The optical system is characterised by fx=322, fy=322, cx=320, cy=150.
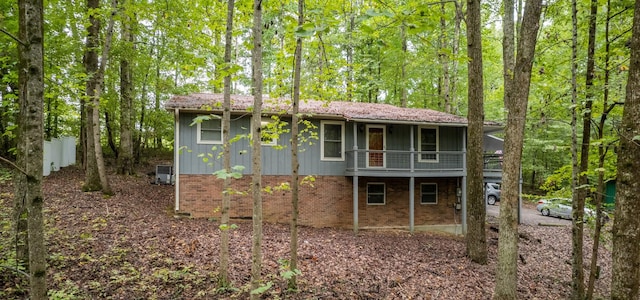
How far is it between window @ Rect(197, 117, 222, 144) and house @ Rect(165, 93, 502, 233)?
3cm

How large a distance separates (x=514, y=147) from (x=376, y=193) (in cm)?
834

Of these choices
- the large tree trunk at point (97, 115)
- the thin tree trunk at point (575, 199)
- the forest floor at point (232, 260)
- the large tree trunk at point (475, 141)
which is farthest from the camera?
the large tree trunk at point (97, 115)

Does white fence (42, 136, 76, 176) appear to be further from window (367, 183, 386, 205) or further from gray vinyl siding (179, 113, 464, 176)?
window (367, 183, 386, 205)

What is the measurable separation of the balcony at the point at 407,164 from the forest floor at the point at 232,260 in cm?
233

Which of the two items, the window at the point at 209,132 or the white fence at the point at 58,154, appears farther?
the white fence at the point at 58,154

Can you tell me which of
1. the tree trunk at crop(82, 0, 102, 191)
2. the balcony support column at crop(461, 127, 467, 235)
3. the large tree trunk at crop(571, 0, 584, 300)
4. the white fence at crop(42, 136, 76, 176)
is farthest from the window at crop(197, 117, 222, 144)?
the large tree trunk at crop(571, 0, 584, 300)

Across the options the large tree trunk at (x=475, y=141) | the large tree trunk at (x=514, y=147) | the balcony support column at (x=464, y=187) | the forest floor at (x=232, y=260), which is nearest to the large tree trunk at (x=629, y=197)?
the large tree trunk at (x=514, y=147)

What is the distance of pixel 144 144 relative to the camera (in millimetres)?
21484

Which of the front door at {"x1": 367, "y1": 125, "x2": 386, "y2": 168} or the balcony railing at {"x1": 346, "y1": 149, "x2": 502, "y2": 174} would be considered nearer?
the balcony railing at {"x1": 346, "y1": 149, "x2": 502, "y2": 174}

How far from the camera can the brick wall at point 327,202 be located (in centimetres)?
1095

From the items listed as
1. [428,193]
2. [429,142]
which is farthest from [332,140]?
[428,193]

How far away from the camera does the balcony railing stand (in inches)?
472

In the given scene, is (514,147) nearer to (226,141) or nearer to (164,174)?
(226,141)

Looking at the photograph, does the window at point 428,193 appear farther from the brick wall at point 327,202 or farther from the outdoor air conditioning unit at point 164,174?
the outdoor air conditioning unit at point 164,174
